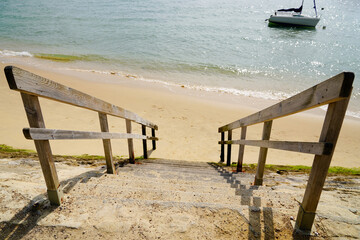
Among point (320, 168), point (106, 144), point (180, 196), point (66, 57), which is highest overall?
point (320, 168)

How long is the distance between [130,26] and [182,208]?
36.6 metres

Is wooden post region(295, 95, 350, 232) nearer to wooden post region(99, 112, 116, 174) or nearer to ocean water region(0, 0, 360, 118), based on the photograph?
wooden post region(99, 112, 116, 174)

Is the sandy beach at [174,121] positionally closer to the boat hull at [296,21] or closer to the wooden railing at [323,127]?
the wooden railing at [323,127]

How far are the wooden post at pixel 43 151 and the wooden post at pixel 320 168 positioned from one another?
2.37 metres

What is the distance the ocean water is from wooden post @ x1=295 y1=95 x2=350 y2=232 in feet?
40.9

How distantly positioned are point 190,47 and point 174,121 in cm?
1777

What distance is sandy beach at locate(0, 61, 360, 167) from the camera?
718 centimetres

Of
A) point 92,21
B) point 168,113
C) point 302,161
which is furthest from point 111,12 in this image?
point 302,161

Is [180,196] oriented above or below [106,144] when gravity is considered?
below

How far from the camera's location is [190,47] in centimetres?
2475

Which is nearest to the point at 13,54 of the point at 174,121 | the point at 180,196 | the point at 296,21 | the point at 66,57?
the point at 66,57

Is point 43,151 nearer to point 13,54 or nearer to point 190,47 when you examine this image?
point 13,54

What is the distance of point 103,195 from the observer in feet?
7.66

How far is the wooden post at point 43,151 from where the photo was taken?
1659 millimetres
